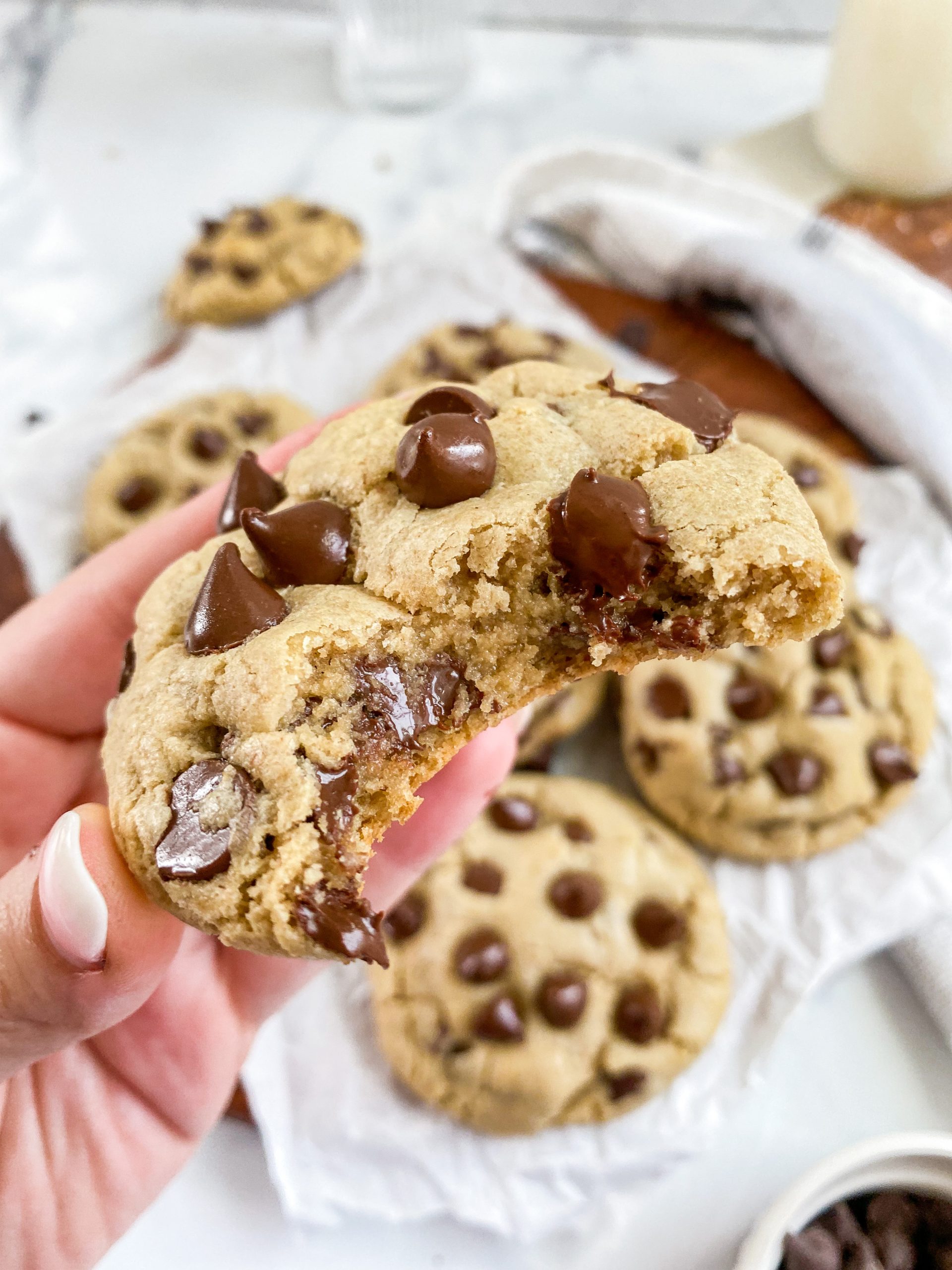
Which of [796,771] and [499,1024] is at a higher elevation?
[796,771]

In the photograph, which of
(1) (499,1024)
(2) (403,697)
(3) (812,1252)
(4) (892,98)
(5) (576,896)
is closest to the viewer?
(2) (403,697)

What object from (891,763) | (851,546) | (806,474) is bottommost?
(891,763)

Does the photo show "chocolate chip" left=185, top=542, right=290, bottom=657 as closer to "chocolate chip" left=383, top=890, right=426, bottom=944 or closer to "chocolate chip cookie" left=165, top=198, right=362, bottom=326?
"chocolate chip" left=383, top=890, right=426, bottom=944

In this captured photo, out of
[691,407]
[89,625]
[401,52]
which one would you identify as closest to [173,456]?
[89,625]

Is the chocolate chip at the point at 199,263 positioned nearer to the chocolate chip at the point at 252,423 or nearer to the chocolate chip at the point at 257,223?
the chocolate chip at the point at 257,223

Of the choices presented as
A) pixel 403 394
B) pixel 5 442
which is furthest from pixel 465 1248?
pixel 5 442

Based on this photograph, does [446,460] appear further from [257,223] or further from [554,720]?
[257,223]
